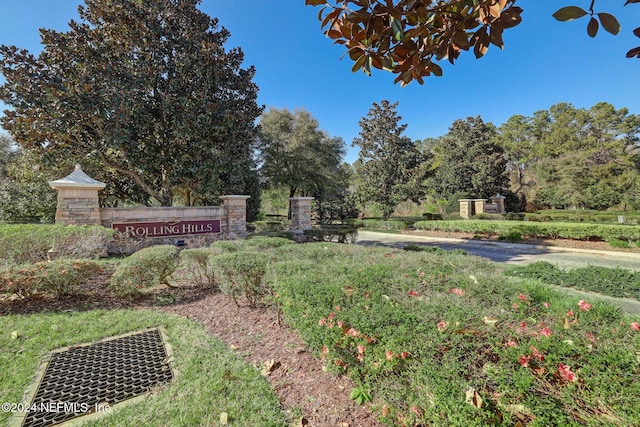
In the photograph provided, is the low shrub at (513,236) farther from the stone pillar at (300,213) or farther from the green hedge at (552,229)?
the stone pillar at (300,213)

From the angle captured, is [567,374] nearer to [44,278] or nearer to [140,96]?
[44,278]

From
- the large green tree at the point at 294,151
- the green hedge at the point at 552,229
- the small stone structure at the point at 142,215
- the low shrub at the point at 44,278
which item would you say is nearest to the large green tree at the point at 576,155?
the green hedge at the point at 552,229

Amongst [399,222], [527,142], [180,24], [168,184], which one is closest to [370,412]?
[168,184]

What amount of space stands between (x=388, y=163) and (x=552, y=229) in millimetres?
9198

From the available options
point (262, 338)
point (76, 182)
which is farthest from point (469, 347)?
point (76, 182)

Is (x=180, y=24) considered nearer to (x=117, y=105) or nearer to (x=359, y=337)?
(x=117, y=105)

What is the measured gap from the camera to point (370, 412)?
188 centimetres

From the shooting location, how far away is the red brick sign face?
23.5 ft

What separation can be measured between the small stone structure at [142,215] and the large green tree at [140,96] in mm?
1433

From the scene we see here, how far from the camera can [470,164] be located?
800 inches

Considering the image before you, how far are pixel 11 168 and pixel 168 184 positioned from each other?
908 cm

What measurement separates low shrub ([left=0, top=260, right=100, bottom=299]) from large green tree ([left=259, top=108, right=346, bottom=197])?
13.7 m

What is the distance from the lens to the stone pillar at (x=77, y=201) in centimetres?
636

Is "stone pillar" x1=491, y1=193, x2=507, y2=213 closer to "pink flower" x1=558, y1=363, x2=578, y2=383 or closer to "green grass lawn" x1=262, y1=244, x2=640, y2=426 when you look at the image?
"green grass lawn" x1=262, y1=244, x2=640, y2=426
